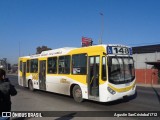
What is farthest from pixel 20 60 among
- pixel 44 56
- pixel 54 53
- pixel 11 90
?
pixel 11 90

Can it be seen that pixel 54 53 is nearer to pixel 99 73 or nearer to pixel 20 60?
pixel 99 73

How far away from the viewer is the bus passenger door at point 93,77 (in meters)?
11.4

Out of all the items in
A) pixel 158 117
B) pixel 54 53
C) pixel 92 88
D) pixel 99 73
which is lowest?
pixel 158 117

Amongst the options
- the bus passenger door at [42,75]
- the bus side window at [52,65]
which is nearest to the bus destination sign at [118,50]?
the bus side window at [52,65]

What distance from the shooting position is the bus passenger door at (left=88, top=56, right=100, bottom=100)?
11.4m

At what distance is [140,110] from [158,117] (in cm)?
137

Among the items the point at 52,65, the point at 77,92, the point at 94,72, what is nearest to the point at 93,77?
the point at 94,72

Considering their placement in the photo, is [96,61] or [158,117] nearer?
[158,117]

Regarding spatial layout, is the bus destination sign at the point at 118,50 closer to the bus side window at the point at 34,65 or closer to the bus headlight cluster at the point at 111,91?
the bus headlight cluster at the point at 111,91

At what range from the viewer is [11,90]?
5.38 m

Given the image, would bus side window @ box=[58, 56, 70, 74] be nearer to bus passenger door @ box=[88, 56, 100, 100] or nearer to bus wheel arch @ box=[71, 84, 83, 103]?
bus wheel arch @ box=[71, 84, 83, 103]

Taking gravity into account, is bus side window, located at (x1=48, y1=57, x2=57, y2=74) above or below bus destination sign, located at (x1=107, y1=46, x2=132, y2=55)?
below

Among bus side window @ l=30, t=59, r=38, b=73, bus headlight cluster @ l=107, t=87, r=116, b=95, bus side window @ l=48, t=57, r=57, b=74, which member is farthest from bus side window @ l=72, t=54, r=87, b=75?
bus side window @ l=30, t=59, r=38, b=73

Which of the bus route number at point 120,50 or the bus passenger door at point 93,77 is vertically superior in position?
the bus route number at point 120,50
